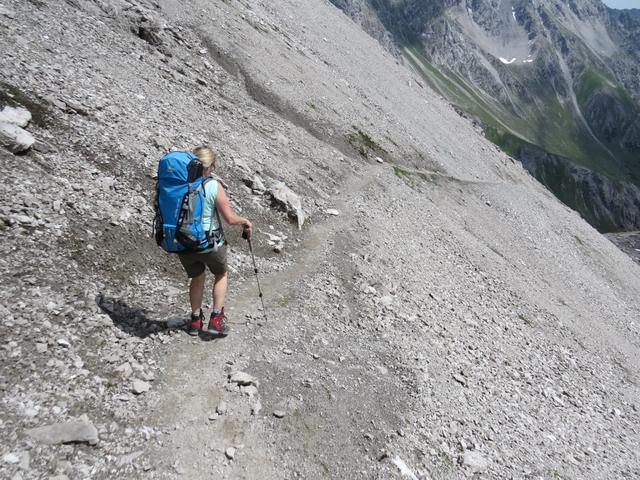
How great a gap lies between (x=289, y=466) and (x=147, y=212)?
7425mm

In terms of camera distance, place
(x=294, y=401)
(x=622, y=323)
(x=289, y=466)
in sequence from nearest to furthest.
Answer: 1. (x=289, y=466)
2. (x=294, y=401)
3. (x=622, y=323)

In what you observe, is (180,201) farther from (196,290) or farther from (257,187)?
(257,187)

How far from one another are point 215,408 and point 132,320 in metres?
2.61

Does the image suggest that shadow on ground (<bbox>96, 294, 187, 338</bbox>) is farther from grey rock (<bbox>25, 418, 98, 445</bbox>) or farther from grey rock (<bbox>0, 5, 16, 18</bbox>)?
grey rock (<bbox>0, 5, 16, 18</bbox>)

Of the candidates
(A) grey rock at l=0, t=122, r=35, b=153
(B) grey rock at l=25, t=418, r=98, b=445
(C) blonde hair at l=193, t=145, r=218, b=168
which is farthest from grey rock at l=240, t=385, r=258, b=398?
(A) grey rock at l=0, t=122, r=35, b=153

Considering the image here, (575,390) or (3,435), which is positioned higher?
(575,390)

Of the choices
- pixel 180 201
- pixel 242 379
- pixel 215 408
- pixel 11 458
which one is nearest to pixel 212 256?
pixel 180 201

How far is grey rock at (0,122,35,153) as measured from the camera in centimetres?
992

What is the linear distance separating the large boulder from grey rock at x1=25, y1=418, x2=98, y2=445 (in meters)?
10.3

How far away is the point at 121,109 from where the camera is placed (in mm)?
14297

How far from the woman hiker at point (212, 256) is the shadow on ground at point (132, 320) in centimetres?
47

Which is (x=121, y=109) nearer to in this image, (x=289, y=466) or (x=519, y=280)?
(x=289, y=466)

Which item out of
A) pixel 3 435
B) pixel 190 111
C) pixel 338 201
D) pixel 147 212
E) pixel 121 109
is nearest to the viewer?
pixel 3 435

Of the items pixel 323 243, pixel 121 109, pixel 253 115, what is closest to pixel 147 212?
pixel 121 109
